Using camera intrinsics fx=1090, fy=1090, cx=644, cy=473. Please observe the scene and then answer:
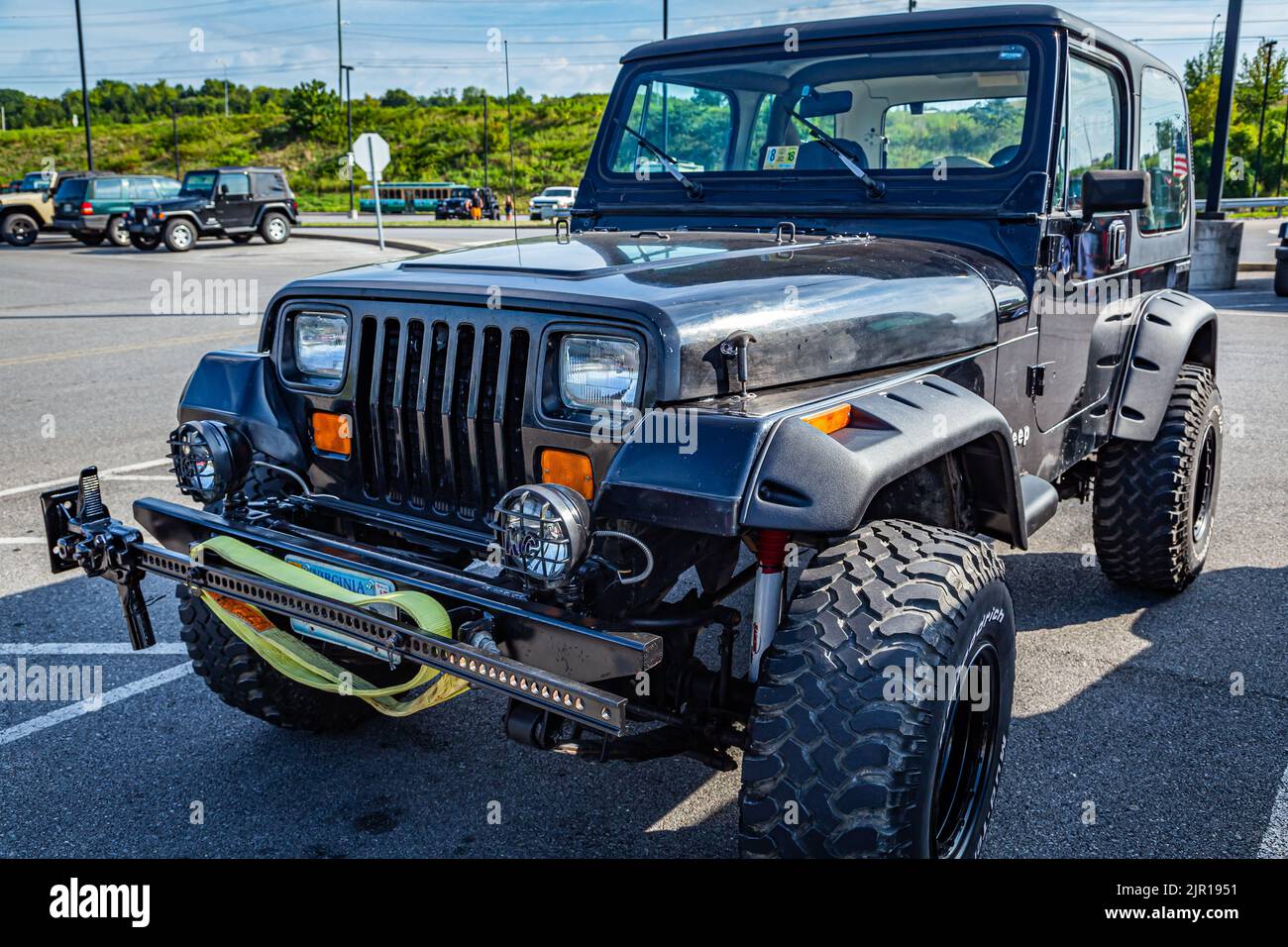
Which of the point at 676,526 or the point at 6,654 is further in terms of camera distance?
the point at 6,654

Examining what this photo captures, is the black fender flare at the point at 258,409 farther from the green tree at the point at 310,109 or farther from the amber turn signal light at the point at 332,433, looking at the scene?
the green tree at the point at 310,109

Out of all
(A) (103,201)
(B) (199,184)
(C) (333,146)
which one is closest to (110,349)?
(B) (199,184)

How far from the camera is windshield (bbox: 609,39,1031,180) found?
11.9 ft

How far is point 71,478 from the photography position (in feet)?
21.3

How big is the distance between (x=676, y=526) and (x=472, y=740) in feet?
5.52

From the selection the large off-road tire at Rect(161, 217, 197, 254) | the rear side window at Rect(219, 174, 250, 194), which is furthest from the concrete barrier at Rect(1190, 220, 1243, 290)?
the large off-road tire at Rect(161, 217, 197, 254)

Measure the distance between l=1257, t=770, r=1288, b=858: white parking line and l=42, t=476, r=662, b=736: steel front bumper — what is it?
73.7 inches

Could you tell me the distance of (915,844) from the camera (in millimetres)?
2283

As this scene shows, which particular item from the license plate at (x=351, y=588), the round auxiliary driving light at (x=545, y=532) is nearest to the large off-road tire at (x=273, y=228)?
the license plate at (x=351, y=588)
